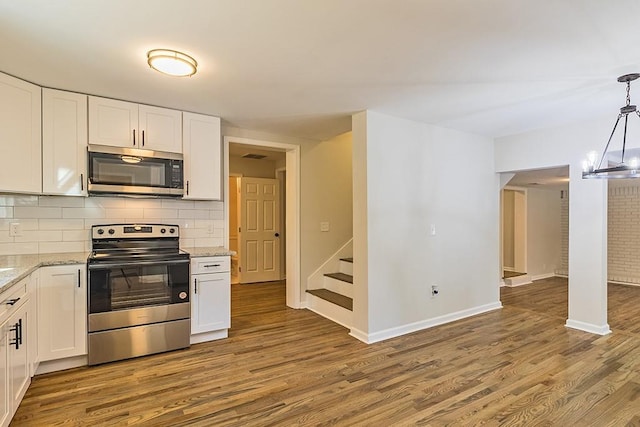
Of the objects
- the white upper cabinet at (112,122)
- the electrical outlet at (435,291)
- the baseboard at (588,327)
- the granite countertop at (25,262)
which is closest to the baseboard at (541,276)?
the baseboard at (588,327)

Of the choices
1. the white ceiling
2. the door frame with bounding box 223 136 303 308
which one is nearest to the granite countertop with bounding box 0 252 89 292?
the white ceiling

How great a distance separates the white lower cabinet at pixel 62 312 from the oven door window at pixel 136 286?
9 cm

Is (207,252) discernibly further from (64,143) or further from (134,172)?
(64,143)

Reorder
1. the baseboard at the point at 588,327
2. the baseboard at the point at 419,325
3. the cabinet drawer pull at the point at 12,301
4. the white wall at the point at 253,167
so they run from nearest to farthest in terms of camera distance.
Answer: the cabinet drawer pull at the point at 12,301 < the baseboard at the point at 419,325 < the baseboard at the point at 588,327 < the white wall at the point at 253,167

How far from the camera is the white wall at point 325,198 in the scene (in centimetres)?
474

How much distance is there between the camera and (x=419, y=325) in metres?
3.89

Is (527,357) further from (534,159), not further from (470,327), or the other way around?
(534,159)

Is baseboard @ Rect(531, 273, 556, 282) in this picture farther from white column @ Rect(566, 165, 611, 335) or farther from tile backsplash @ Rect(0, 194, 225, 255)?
tile backsplash @ Rect(0, 194, 225, 255)

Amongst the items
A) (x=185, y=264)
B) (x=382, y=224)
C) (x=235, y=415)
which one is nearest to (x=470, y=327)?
(x=382, y=224)

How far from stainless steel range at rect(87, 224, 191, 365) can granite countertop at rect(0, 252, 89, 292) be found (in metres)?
0.14

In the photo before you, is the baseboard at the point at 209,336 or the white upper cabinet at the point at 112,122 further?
the baseboard at the point at 209,336

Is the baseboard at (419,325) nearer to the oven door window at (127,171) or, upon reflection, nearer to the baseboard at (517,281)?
the baseboard at (517,281)

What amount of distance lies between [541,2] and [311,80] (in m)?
1.55

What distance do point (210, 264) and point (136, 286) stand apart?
0.66m
